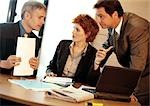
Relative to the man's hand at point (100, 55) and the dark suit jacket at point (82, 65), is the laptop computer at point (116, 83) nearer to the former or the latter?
the man's hand at point (100, 55)

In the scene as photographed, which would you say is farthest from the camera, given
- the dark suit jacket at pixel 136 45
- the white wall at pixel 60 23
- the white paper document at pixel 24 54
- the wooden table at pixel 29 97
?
the white wall at pixel 60 23

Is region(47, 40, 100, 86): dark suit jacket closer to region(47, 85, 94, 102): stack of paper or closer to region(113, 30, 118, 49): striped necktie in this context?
region(113, 30, 118, 49): striped necktie

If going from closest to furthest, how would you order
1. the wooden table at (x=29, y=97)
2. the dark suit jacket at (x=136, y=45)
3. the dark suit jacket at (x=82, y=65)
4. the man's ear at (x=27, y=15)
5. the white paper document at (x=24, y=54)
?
the wooden table at (x=29, y=97), the white paper document at (x=24, y=54), the dark suit jacket at (x=136, y=45), the man's ear at (x=27, y=15), the dark suit jacket at (x=82, y=65)

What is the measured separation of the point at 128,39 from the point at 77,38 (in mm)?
492

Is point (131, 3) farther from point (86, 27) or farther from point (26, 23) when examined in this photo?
point (26, 23)

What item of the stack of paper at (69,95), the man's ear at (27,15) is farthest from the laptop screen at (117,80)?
the man's ear at (27,15)

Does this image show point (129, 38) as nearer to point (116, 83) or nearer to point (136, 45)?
point (136, 45)

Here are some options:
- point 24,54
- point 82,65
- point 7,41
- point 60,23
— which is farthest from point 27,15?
point 60,23

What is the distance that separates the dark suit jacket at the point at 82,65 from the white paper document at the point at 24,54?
60 cm

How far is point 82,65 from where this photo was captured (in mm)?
2412

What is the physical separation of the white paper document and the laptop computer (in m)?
0.52

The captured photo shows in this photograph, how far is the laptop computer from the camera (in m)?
1.65

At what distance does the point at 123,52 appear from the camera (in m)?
2.28

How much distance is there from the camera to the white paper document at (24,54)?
177cm
